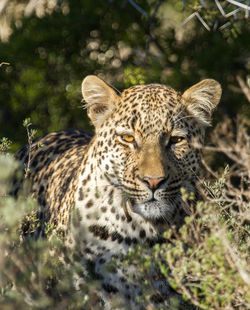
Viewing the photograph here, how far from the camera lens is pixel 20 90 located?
9.84 m

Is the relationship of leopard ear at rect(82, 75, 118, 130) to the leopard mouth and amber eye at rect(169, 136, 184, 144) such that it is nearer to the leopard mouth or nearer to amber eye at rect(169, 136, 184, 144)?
amber eye at rect(169, 136, 184, 144)

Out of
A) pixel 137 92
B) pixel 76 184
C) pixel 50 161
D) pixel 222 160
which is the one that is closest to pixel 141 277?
pixel 76 184

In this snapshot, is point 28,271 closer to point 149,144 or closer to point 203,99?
point 149,144

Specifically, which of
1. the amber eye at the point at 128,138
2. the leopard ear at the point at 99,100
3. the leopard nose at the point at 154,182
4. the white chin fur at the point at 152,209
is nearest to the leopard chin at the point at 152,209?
the white chin fur at the point at 152,209

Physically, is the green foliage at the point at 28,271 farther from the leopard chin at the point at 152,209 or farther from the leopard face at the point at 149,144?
the leopard face at the point at 149,144

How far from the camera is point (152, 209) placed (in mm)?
5258

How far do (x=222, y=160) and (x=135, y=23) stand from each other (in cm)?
259

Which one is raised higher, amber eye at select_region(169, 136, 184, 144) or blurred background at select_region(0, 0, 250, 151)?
blurred background at select_region(0, 0, 250, 151)

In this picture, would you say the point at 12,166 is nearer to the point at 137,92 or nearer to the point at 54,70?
the point at 137,92

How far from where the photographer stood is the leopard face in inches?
207

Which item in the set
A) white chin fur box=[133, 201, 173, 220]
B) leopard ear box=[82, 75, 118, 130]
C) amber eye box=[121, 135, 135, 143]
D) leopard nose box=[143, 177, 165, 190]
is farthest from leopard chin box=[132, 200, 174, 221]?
leopard ear box=[82, 75, 118, 130]

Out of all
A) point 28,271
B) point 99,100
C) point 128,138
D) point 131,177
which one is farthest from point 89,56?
point 28,271

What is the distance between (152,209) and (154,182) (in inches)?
9.9

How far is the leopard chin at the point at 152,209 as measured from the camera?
5246 millimetres
